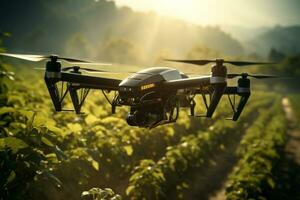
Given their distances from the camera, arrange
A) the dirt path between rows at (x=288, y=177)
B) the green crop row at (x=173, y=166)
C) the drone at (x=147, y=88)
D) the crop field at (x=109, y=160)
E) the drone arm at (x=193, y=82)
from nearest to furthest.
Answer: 1. the drone arm at (x=193, y=82)
2. the drone at (x=147, y=88)
3. the crop field at (x=109, y=160)
4. the green crop row at (x=173, y=166)
5. the dirt path between rows at (x=288, y=177)

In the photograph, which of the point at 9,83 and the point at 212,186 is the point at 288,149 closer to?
the point at 212,186

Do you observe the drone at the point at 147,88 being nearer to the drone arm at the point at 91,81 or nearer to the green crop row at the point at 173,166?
the drone arm at the point at 91,81

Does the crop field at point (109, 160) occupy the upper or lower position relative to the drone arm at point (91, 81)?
lower

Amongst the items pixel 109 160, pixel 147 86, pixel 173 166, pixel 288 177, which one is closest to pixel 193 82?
pixel 147 86

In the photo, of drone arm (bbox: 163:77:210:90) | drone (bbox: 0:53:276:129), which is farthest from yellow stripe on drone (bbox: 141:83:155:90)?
drone arm (bbox: 163:77:210:90)

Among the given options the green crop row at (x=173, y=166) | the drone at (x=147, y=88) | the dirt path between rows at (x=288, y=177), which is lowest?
the dirt path between rows at (x=288, y=177)

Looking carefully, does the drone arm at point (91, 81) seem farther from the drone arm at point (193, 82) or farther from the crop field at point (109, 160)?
the crop field at point (109, 160)

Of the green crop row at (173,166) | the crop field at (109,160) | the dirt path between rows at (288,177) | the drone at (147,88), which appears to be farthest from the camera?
the dirt path between rows at (288,177)

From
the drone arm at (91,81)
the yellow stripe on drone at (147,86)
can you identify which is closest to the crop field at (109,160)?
the drone arm at (91,81)

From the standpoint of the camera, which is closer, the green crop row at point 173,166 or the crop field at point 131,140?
the crop field at point 131,140
